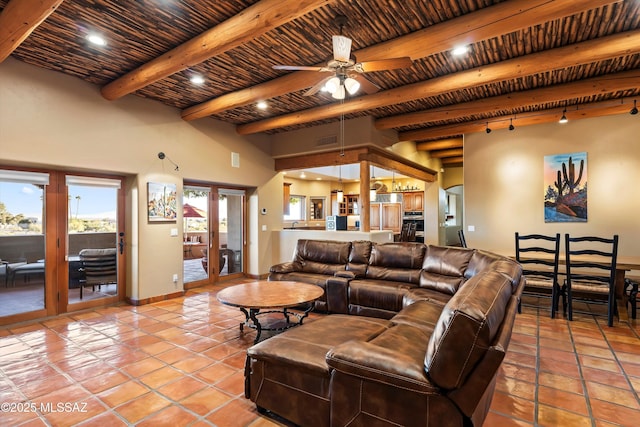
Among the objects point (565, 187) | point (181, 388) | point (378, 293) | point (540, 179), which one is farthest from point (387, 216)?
point (181, 388)

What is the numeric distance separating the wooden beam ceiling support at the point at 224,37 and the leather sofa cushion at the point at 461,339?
7.61 feet

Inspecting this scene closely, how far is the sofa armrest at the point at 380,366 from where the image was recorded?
5.08 ft

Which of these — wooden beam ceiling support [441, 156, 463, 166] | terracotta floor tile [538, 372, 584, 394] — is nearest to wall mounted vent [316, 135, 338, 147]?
terracotta floor tile [538, 372, 584, 394]

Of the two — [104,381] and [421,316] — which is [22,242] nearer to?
[104,381]

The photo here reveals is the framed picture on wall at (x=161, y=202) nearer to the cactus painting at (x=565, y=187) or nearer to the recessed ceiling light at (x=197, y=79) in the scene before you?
the recessed ceiling light at (x=197, y=79)

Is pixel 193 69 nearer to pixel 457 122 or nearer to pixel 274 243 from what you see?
pixel 274 243

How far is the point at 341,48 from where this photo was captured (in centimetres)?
273

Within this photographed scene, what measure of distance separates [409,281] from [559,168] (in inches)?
158

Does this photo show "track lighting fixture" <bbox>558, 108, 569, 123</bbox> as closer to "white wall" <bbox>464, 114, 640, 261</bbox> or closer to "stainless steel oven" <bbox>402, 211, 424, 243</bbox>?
"white wall" <bbox>464, 114, 640, 261</bbox>

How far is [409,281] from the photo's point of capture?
165 inches

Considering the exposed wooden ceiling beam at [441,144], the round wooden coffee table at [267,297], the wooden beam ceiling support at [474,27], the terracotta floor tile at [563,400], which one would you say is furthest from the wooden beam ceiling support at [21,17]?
the exposed wooden ceiling beam at [441,144]

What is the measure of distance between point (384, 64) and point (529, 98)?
3102 millimetres

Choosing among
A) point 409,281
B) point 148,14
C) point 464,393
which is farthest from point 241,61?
point 464,393

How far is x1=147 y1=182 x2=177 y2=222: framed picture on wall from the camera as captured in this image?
5.09 meters
